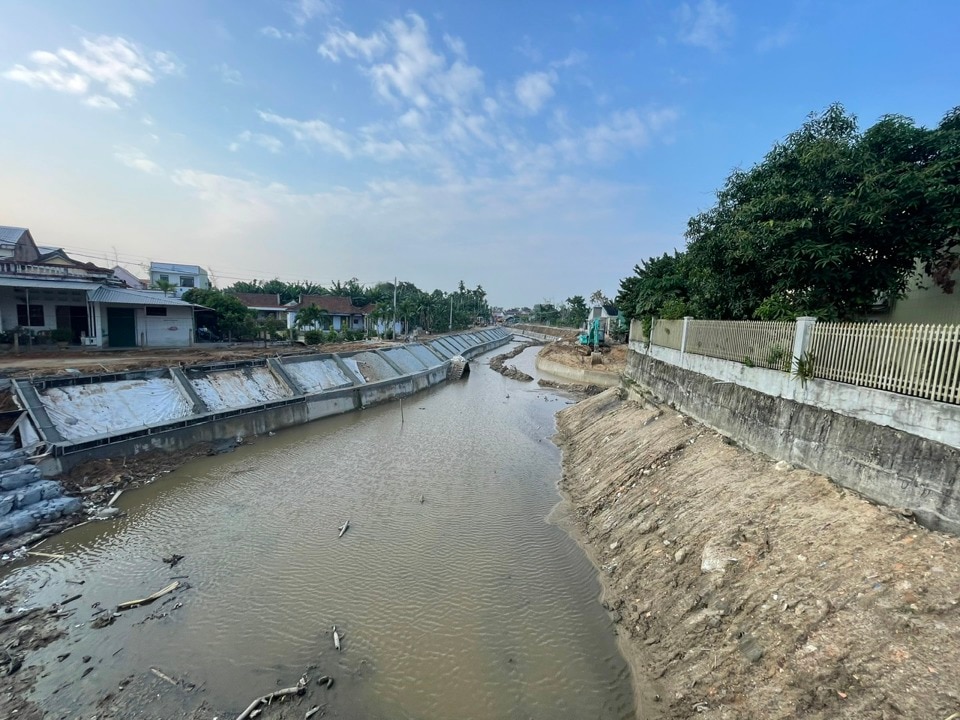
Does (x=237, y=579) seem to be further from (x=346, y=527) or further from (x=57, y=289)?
(x=57, y=289)

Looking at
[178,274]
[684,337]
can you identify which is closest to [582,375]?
[684,337]

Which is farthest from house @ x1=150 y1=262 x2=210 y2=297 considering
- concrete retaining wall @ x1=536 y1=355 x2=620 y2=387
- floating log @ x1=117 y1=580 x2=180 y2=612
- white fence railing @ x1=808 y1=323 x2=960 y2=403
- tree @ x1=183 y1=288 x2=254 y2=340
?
white fence railing @ x1=808 y1=323 x2=960 y2=403

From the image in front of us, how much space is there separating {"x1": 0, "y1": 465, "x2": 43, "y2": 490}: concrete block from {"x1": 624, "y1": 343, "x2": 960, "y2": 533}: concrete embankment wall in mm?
16400

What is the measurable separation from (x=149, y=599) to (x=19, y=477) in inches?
226

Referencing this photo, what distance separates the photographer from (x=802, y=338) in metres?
8.57

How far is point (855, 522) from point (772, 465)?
8.12 ft

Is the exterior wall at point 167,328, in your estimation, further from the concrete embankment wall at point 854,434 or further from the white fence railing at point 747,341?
the concrete embankment wall at point 854,434

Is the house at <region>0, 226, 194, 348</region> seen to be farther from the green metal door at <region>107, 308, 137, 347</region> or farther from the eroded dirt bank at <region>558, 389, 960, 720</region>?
the eroded dirt bank at <region>558, 389, 960, 720</region>

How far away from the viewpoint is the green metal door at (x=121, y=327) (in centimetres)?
2514

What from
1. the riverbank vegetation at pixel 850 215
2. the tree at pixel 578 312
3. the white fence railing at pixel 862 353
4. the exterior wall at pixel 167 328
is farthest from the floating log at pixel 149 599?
the tree at pixel 578 312

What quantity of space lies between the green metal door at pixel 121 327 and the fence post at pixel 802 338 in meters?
32.5

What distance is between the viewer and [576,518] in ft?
35.2

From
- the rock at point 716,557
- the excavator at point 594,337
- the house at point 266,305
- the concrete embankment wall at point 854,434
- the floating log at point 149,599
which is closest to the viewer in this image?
the concrete embankment wall at point 854,434

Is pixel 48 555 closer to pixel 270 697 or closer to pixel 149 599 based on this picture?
pixel 149 599
